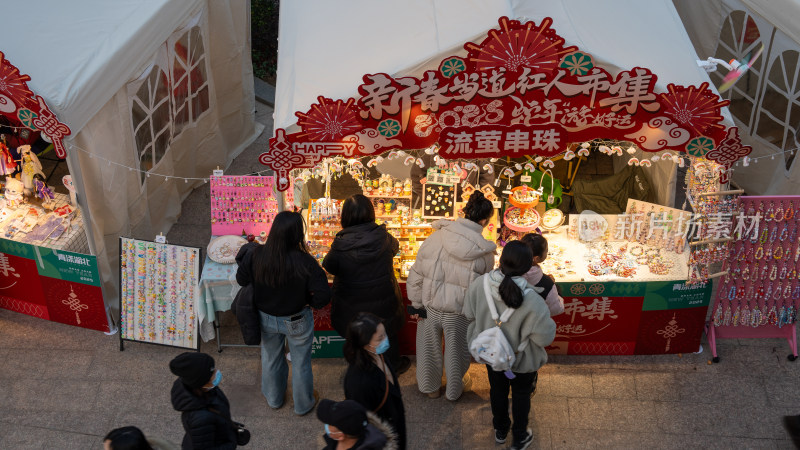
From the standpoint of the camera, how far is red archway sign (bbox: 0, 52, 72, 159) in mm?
5633

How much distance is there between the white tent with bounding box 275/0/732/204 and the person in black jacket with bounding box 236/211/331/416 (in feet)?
2.92

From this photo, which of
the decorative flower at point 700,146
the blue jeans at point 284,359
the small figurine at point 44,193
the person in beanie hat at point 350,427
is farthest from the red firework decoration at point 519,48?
the small figurine at point 44,193

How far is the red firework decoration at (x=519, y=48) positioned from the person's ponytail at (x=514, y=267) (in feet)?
4.05

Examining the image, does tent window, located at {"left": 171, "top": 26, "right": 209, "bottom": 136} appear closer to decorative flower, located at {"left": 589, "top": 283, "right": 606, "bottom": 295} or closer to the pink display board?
the pink display board

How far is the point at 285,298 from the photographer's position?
5.21 m

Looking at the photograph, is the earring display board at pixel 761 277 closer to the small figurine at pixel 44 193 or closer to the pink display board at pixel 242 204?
the pink display board at pixel 242 204

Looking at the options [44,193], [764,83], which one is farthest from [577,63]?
[44,193]

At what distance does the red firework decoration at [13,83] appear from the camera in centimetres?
562

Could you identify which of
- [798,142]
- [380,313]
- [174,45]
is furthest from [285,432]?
[798,142]

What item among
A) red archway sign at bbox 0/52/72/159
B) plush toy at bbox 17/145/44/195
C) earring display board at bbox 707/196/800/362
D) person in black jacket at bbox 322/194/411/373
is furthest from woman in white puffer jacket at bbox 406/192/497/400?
plush toy at bbox 17/145/44/195

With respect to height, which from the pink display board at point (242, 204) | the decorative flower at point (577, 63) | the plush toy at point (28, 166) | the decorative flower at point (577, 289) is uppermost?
the decorative flower at point (577, 63)

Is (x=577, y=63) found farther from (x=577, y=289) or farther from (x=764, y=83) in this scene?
(x=764, y=83)

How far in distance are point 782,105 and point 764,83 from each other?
1.13 feet

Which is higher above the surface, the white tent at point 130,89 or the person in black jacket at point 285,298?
the white tent at point 130,89
